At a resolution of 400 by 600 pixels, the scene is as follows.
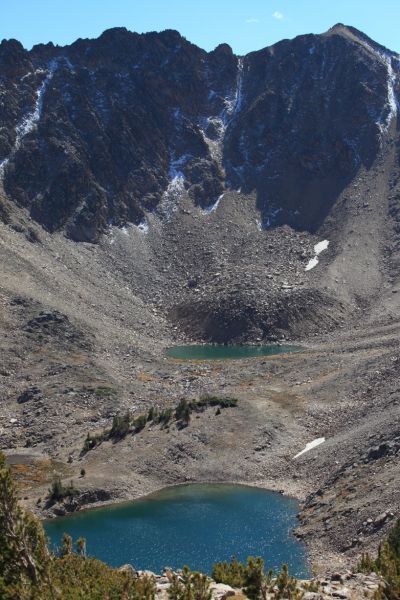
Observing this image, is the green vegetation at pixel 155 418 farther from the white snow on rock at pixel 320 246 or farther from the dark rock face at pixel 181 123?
the white snow on rock at pixel 320 246

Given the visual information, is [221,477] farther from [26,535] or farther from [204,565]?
[26,535]

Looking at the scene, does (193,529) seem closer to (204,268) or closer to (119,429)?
(119,429)

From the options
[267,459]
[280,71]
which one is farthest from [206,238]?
[267,459]

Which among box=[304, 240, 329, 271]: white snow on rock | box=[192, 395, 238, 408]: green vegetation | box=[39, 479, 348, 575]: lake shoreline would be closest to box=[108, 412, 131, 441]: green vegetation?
box=[192, 395, 238, 408]: green vegetation

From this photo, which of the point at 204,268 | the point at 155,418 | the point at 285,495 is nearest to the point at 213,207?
the point at 204,268

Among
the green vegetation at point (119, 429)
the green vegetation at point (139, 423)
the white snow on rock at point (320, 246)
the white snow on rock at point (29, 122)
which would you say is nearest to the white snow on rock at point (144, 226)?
the white snow on rock at point (29, 122)

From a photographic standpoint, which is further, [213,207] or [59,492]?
[213,207]

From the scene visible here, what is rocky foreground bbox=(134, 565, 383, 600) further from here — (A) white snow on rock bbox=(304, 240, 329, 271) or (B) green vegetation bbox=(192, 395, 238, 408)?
(A) white snow on rock bbox=(304, 240, 329, 271)
